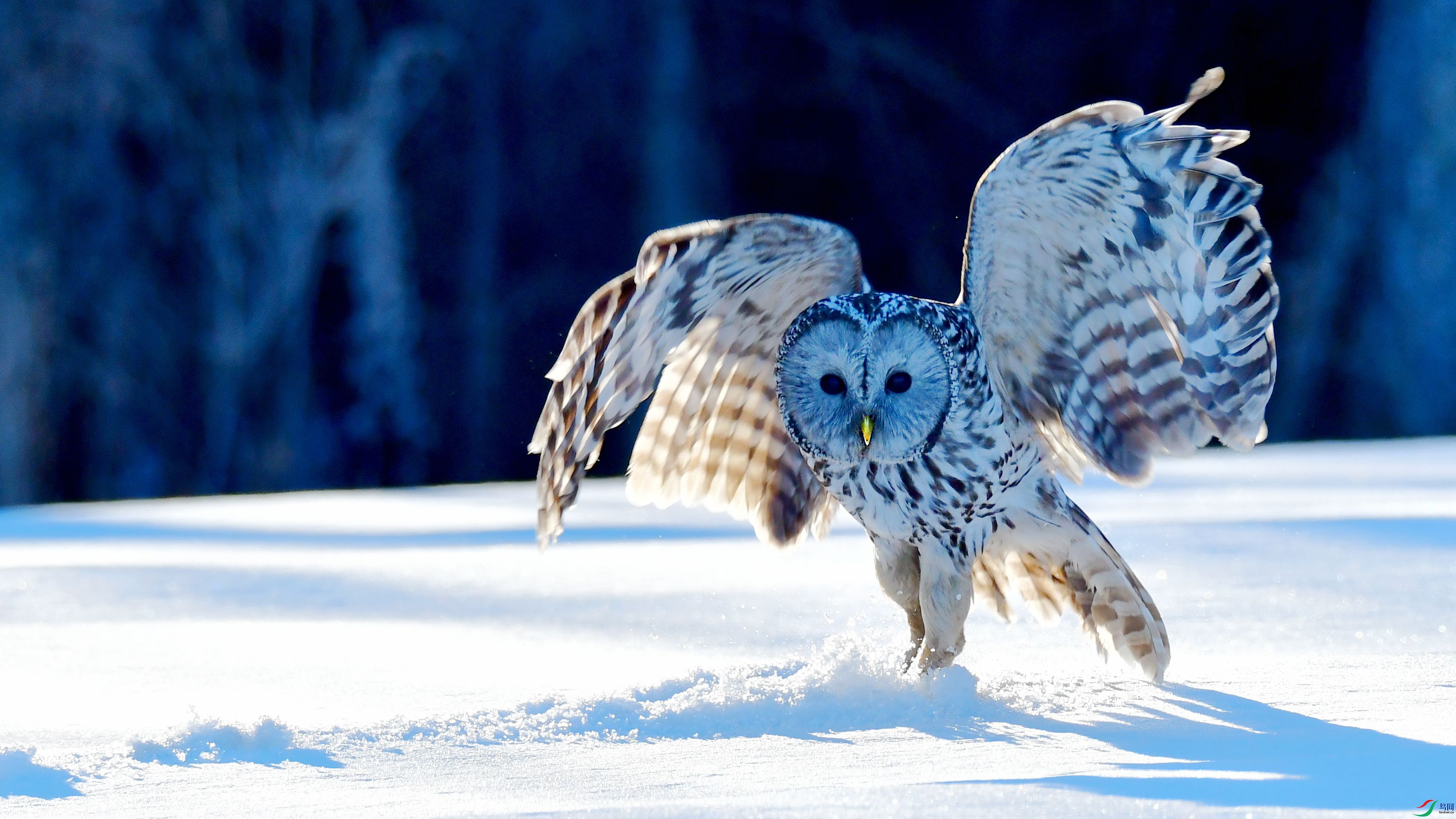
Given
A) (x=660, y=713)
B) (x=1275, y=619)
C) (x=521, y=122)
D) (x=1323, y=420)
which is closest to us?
(x=660, y=713)

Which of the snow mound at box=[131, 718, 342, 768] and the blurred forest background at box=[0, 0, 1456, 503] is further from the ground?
the blurred forest background at box=[0, 0, 1456, 503]

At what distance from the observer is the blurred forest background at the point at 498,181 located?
601 cm

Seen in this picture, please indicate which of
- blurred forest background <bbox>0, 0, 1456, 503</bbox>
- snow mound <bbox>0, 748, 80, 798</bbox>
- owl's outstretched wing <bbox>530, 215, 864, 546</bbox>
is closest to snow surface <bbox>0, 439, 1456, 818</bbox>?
snow mound <bbox>0, 748, 80, 798</bbox>

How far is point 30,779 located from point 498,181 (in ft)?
17.4

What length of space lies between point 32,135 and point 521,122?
7.48 ft

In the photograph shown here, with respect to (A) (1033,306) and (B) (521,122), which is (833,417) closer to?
(A) (1033,306)

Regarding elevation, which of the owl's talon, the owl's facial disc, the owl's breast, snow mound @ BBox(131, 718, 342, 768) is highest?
the owl's facial disc

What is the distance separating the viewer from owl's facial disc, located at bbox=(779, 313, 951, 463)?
1765 millimetres

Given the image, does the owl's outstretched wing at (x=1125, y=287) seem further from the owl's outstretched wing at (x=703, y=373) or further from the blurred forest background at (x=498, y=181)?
the blurred forest background at (x=498, y=181)

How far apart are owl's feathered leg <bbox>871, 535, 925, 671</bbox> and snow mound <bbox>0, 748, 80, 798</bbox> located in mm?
1133

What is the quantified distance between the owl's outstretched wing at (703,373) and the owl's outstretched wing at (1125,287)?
26 centimetres

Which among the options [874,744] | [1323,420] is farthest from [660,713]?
[1323,420]

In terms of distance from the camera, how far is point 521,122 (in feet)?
21.1

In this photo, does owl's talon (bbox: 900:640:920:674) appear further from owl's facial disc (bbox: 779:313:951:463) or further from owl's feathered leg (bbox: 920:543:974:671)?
owl's facial disc (bbox: 779:313:951:463)
